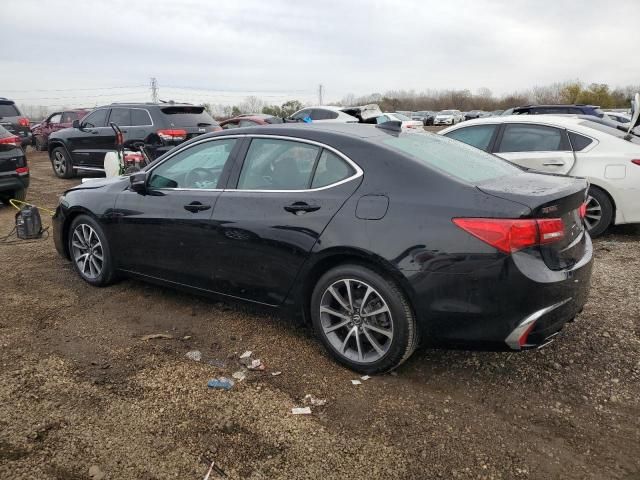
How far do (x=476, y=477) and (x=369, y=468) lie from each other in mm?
488

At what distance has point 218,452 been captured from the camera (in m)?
2.60

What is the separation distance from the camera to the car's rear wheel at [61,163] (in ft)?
39.4

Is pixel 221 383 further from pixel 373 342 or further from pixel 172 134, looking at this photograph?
pixel 172 134

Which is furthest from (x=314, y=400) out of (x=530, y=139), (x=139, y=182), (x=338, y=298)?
(x=530, y=139)

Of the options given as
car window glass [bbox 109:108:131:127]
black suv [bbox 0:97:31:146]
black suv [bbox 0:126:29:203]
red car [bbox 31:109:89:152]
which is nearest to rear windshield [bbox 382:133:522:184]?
black suv [bbox 0:126:29:203]

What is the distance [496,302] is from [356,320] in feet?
2.83

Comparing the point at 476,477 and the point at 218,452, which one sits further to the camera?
the point at 218,452

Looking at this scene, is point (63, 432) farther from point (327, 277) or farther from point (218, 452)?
point (327, 277)

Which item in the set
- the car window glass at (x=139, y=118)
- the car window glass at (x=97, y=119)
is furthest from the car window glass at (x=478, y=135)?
the car window glass at (x=97, y=119)

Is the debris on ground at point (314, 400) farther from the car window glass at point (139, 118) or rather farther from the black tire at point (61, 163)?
the black tire at point (61, 163)

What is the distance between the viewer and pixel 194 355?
361 cm

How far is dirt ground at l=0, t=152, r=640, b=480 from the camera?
8.25 feet

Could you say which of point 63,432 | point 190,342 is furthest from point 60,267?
point 63,432

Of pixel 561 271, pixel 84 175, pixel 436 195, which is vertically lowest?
pixel 84 175
